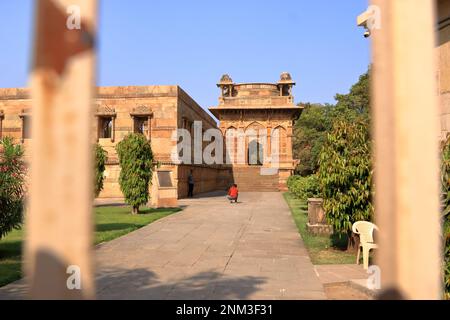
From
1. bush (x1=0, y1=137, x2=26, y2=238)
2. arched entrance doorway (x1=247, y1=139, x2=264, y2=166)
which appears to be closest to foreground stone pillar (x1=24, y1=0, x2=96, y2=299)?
bush (x1=0, y1=137, x2=26, y2=238)

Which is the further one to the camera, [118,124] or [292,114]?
A: [292,114]

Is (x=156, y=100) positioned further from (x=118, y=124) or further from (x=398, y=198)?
(x=398, y=198)

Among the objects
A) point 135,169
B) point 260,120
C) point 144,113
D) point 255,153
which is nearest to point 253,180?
point 260,120

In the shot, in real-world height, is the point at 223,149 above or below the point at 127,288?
above

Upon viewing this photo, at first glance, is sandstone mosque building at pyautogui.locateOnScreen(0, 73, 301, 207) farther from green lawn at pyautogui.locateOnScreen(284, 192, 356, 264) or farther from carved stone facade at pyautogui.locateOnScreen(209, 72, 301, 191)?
green lawn at pyautogui.locateOnScreen(284, 192, 356, 264)

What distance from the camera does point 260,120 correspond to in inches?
1385

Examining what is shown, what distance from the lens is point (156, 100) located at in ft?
69.8

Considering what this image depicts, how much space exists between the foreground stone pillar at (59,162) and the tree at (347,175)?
238 inches

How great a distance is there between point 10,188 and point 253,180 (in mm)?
26430

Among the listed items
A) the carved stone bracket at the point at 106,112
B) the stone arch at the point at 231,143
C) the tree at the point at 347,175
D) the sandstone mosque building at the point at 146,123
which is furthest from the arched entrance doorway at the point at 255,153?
the tree at the point at 347,175

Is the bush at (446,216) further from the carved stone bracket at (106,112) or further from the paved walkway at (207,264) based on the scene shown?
the carved stone bracket at (106,112)
